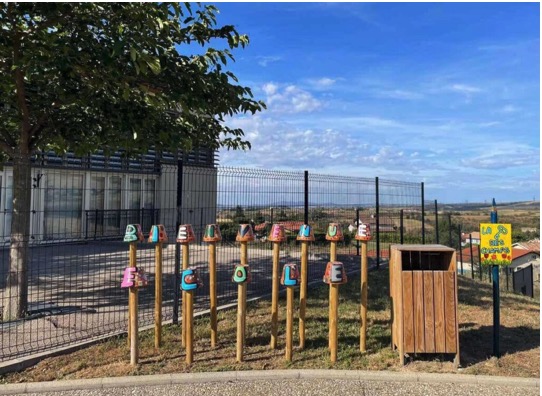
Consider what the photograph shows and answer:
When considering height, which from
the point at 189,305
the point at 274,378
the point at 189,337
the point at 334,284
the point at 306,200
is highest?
the point at 306,200

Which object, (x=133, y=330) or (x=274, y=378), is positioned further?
(x=133, y=330)

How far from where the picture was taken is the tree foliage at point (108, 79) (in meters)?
4.68

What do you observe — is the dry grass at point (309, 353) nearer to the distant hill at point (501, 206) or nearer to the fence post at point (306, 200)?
the distant hill at point (501, 206)

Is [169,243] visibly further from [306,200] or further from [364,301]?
[364,301]

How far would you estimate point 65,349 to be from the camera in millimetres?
5004

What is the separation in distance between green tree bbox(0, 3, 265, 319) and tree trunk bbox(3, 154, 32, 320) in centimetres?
1

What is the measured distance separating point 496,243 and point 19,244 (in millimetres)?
6037

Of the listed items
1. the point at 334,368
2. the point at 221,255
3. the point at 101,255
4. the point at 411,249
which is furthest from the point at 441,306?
the point at 101,255

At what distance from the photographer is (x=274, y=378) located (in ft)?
14.7

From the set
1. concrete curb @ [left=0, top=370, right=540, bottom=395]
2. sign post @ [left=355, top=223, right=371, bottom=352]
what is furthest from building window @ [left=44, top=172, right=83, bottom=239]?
sign post @ [left=355, top=223, right=371, bottom=352]

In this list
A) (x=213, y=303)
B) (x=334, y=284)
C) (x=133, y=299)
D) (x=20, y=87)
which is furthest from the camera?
(x=20, y=87)

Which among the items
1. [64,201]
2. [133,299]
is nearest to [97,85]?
[133,299]

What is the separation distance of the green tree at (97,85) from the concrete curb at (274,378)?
99.2 inches

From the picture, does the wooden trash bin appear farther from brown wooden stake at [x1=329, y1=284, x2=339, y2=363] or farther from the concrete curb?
brown wooden stake at [x1=329, y1=284, x2=339, y2=363]
